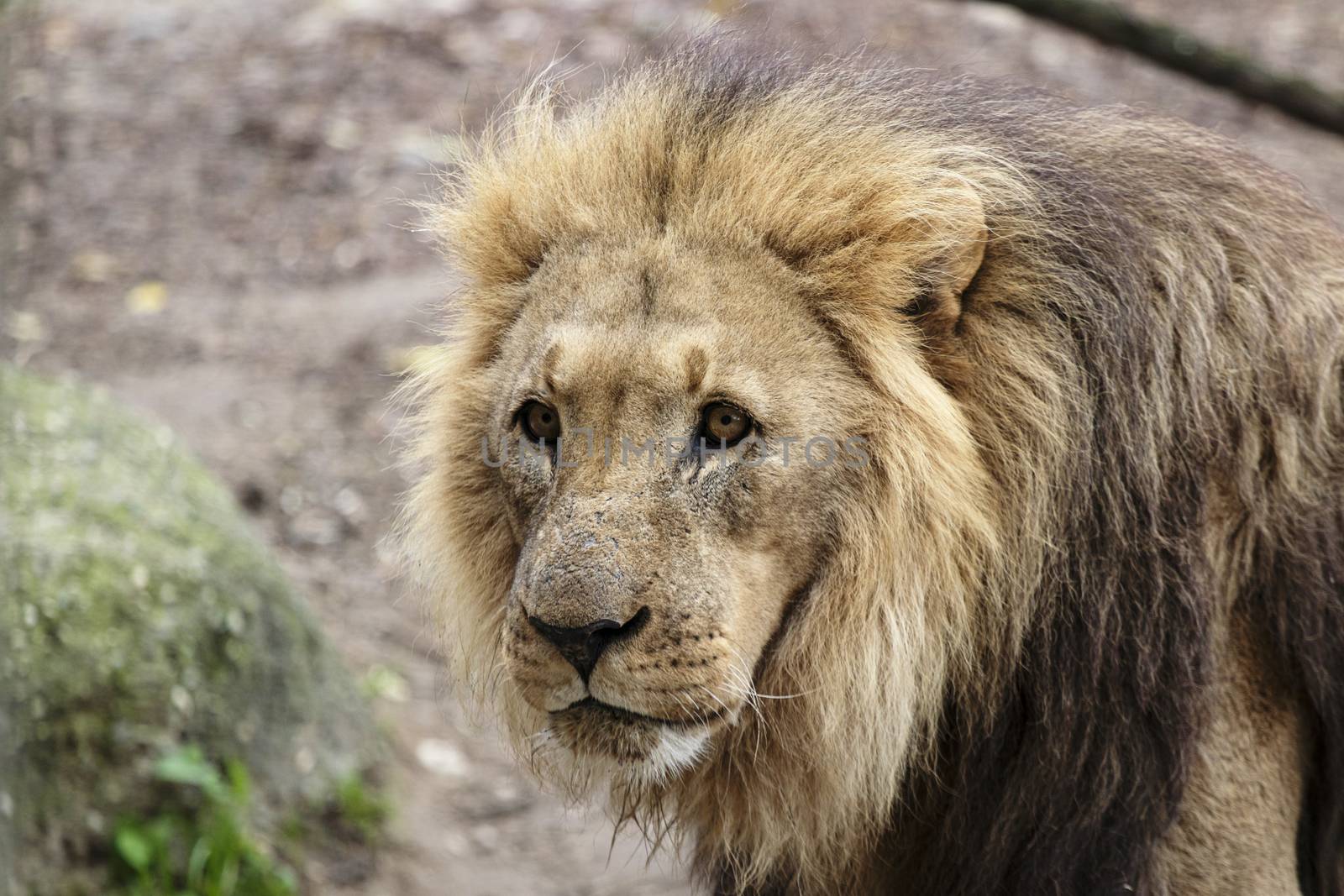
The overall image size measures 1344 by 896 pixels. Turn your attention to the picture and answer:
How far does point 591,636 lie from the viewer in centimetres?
246

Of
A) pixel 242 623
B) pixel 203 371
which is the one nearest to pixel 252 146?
pixel 203 371

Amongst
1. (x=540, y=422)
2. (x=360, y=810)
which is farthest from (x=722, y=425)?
(x=360, y=810)

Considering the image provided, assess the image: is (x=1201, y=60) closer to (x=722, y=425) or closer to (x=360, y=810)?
(x=722, y=425)

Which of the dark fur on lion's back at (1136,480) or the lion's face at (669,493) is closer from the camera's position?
the lion's face at (669,493)

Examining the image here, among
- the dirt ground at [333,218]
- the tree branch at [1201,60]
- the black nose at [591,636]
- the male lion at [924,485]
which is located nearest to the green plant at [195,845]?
the dirt ground at [333,218]

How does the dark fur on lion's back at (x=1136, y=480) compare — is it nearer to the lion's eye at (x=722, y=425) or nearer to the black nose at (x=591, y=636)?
the lion's eye at (x=722, y=425)

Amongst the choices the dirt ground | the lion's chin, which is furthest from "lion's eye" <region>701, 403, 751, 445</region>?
the dirt ground

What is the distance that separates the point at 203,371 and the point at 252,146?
2.18 metres

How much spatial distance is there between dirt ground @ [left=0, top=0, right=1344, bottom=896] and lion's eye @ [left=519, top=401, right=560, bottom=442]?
2.28m

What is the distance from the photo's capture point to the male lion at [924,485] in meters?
2.58

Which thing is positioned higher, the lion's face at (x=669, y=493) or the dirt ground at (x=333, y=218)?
the lion's face at (x=669, y=493)

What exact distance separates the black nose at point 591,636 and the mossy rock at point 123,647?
151 centimetres

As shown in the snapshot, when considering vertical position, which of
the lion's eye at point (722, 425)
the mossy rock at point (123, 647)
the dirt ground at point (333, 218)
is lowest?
the dirt ground at point (333, 218)

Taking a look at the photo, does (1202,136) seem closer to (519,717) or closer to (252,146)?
(519,717)
